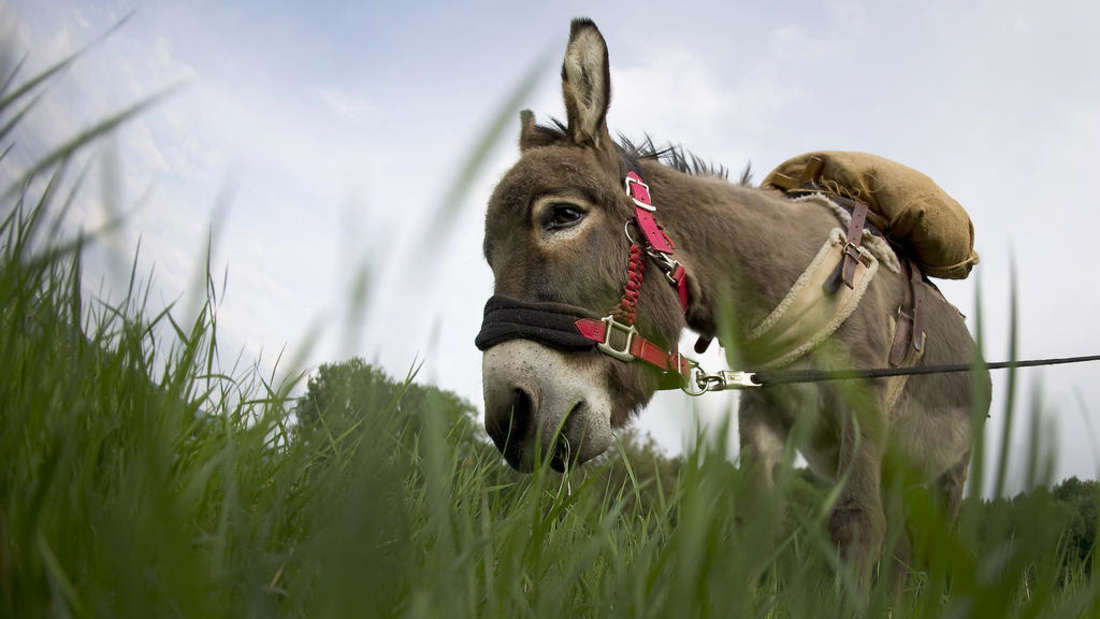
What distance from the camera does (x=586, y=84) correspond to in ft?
10.5

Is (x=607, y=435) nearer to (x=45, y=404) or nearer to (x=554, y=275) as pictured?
(x=554, y=275)

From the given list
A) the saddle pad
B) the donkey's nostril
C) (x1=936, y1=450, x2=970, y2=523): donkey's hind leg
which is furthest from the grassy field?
(x1=936, y1=450, x2=970, y2=523): donkey's hind leg

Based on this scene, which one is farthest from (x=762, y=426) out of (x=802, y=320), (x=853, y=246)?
(x=853, y=246)

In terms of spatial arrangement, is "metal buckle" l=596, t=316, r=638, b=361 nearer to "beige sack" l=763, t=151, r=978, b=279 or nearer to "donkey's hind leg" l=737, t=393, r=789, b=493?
"donkey's hind leg" l=737, t=393, r=789, b=493

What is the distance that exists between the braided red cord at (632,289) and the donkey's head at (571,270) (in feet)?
0.10

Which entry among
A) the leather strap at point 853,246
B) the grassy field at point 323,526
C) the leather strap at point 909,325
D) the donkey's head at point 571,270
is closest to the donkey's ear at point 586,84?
the donkey's head at point 571,270

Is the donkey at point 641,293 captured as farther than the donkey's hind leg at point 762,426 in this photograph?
No

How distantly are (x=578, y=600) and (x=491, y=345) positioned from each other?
1.52 metres

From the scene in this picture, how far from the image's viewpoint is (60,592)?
0.65 meters

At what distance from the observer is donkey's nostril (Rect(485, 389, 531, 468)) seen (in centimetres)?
256

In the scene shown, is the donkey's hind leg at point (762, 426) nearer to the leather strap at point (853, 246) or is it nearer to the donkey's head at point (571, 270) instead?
the leather strap at point (853, 246)

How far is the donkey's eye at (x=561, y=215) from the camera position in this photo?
2.93 meters

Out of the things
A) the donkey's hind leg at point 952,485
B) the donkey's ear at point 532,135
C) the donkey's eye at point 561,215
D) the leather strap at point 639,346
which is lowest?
the donkey's hind leg at point 952,485

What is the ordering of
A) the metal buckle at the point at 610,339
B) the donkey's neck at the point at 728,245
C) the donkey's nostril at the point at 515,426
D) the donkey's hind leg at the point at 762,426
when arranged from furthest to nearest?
the donkey's hind leg at the point at 762,426, the donkey's neck at the point at 728,245, the metal buckle at the point at 610,339, the donkey's nostril at the point at 515,426
